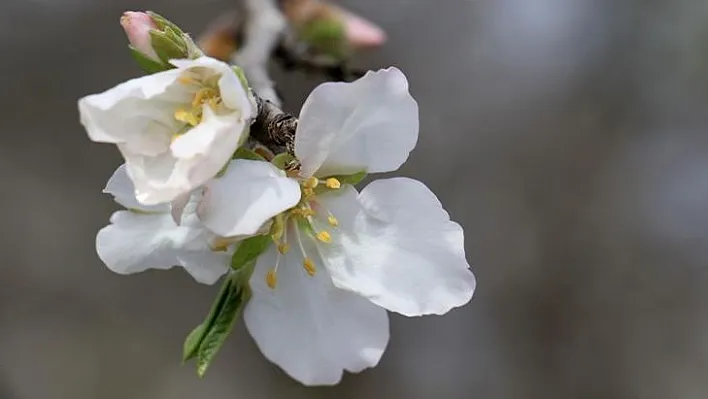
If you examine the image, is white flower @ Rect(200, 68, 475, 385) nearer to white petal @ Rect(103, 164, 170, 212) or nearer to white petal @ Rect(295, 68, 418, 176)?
white petal @ Rect(295, 68, 418, 176)

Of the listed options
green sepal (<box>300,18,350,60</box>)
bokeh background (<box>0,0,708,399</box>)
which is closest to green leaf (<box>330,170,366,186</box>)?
green sepal (<box>300,18,350,60</box>)

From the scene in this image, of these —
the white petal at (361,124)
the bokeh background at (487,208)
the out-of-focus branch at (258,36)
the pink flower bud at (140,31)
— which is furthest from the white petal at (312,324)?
the bokeh background at (487,208)

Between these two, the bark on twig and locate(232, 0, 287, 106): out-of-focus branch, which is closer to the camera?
the bark on twig

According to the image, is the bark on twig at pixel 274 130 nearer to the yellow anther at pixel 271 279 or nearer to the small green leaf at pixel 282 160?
the small green leaf at pixel 282 160

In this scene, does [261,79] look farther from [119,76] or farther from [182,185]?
[119,76]

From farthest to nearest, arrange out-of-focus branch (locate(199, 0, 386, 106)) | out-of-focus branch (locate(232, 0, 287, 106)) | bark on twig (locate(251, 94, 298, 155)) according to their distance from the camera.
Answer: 1. out-of-focus branch (locate(199, 0, 386, 106))
2. out-of-focus branch (locate(232, 0, 287, 106))
3. bark on twig (locate(251, 94, 298, 155))

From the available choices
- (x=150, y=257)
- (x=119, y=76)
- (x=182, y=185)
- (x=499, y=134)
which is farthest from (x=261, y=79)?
(x=499, y=134)

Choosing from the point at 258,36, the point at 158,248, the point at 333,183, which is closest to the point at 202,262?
the point at 158,248
